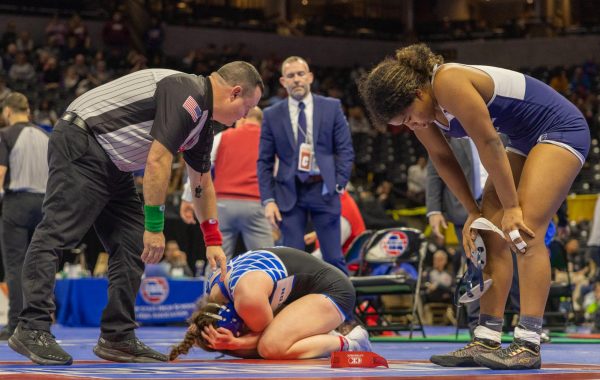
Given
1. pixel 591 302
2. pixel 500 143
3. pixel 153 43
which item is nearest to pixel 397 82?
pixel 500 143

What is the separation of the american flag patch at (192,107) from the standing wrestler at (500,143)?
715 millimetres

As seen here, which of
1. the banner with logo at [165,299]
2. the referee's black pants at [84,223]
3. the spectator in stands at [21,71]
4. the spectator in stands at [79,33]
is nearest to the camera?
the referee's black pants at [84,223]

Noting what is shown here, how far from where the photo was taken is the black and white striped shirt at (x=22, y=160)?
24.4 ft

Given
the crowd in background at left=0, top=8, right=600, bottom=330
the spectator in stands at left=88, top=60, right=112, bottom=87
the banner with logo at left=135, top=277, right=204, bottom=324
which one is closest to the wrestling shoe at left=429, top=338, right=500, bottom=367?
the banner with logo at left=135, top=277, right=204, bottom=324

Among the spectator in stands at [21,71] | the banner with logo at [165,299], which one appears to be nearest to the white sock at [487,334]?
the banner with logo at [165,299]

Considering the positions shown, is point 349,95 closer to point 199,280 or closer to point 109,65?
point 109,65

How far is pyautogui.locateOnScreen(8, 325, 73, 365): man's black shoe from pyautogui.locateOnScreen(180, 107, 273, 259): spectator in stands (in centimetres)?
322

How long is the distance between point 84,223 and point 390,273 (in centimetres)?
442

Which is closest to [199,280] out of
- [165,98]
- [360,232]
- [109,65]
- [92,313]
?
[92,313]

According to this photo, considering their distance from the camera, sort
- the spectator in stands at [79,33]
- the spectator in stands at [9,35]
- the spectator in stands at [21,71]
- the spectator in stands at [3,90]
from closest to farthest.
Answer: the spectator in stands at [3,90]
the spectator in stands at [21,71]
the spectator in stands at [9,35]
the spectator in stands at [79,33]

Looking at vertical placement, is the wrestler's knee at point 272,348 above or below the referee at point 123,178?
below

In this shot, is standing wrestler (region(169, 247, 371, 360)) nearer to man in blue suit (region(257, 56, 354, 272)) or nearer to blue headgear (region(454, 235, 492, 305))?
blue headgear (region(454, 235, 492, 305))

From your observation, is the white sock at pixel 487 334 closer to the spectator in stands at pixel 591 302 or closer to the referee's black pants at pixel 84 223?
the referee's black pants at pixel 84 223

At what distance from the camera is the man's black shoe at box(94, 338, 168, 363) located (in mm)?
4902
